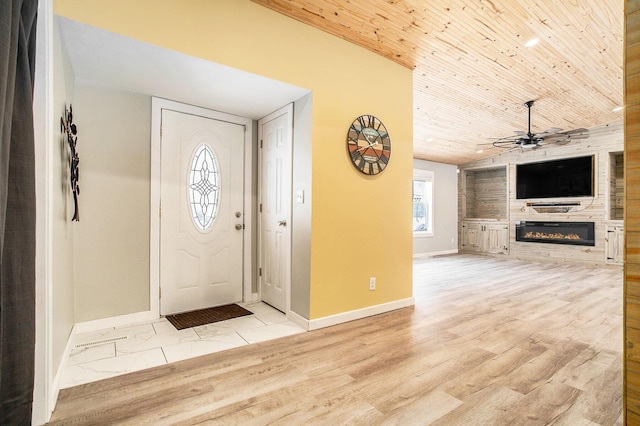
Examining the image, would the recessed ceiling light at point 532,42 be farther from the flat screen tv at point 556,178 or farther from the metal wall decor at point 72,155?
the flat screen tv at point 556,178

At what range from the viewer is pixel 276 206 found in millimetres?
3391

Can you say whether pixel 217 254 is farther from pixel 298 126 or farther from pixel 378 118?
pixel 378 118

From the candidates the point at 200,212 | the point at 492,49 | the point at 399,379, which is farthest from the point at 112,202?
the point at 492,49

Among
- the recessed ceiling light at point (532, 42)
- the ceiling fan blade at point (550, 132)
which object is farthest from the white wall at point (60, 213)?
the ceiling fan blade at point (550, 132)

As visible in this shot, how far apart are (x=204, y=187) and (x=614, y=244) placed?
25.6 feet

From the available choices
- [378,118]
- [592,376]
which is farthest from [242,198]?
[592,376]

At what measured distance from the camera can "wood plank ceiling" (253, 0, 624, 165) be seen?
2723 mm

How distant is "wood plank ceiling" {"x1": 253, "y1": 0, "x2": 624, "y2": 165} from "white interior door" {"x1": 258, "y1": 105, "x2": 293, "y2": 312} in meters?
1.10

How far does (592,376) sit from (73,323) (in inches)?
157

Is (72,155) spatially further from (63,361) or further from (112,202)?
(63,361)

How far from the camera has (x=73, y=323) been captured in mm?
2604

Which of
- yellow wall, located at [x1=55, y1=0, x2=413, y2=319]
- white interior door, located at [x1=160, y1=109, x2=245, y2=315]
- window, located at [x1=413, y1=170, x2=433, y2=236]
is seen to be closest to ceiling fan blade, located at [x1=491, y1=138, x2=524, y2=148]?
window, located at [x1=413, y1=170, x2=433, y2=236]

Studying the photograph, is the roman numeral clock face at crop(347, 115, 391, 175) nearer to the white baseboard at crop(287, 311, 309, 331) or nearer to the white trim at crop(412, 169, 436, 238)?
the white baseboard at crop(287, 311, 309, 331)

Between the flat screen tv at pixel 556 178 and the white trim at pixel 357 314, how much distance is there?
567 centimetres
